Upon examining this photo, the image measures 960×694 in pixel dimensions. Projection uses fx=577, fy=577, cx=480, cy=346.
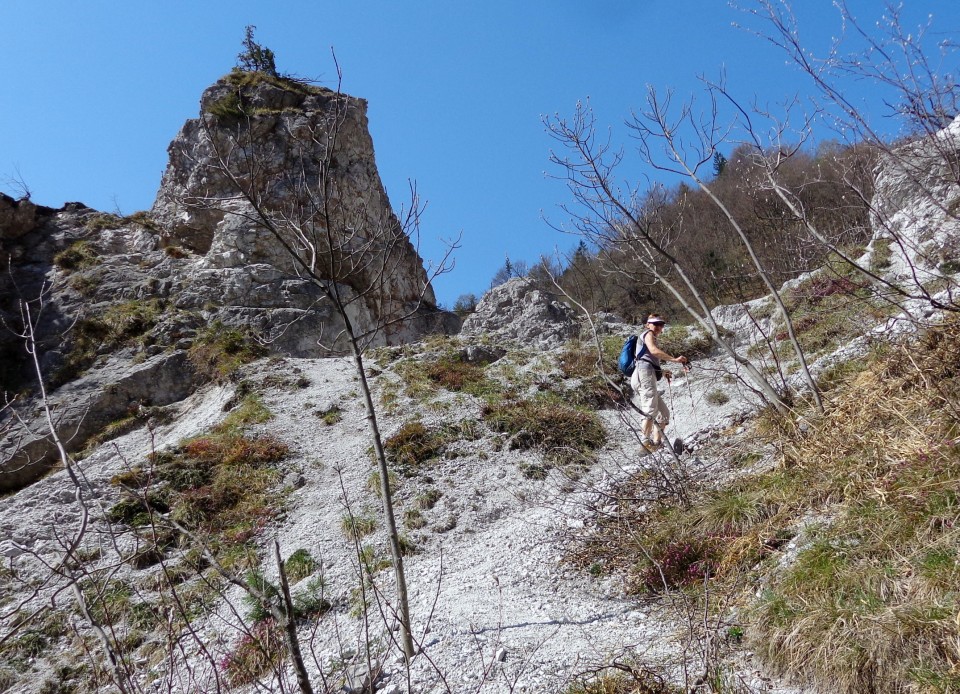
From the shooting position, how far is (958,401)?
13.5 ft

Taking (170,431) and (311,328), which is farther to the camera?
(311,328)

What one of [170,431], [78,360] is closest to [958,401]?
[170,431]

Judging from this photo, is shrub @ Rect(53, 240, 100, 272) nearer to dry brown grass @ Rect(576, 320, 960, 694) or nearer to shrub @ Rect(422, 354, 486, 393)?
shrub @ Rect(422, 354, 486, 393)

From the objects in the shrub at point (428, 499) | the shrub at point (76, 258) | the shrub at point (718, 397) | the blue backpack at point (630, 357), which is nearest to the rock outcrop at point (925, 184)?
the blue backpack at point (630, 357)

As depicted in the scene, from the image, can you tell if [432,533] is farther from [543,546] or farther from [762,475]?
[762,475]

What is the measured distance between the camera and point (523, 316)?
20.2m

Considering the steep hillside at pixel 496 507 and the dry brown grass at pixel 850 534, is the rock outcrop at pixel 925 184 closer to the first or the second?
the steep hillside at pixel 496 507

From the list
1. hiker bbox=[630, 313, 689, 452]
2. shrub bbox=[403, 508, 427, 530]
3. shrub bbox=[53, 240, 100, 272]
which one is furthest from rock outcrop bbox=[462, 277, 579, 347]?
shrub bbox=[53, 240, 100, 272]

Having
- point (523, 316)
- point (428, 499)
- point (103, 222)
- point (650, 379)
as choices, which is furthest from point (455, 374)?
point (103, 222)

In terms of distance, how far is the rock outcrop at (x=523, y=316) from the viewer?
19.1 m

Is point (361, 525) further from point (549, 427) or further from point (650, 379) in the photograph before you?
point (650, 379)

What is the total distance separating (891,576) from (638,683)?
1.58 m

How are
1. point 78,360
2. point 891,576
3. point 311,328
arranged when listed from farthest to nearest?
Answer: point 311,328, point 78,360, point 891,576

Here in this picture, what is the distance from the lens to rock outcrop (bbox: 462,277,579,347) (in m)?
19.1
